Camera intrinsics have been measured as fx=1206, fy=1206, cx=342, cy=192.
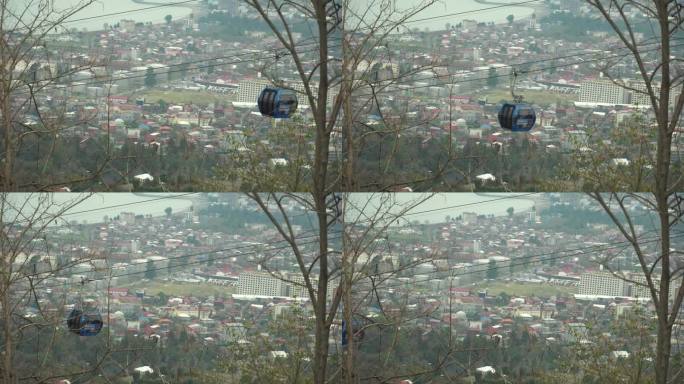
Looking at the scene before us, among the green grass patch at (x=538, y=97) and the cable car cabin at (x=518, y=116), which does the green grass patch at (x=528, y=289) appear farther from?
the green grass patch at (x=538, y=97)

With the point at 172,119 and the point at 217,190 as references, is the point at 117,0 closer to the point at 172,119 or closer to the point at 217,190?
the point at 172,119

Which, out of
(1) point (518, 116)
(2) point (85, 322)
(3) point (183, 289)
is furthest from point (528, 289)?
(2) point (85, 322)

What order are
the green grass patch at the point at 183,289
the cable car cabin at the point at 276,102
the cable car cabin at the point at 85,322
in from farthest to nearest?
1. the green grass patch at the point at 183,289
2. the cable car cabin at the point at 85,322
3. the cable car cabin at the point at 276,102

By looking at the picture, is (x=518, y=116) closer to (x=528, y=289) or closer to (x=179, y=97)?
(x=528, y=289)

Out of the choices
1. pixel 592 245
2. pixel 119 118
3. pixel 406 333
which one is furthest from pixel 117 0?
pixel 592 245

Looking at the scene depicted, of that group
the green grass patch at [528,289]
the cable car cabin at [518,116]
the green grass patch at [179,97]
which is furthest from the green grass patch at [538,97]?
the green grass patch at [179,97]

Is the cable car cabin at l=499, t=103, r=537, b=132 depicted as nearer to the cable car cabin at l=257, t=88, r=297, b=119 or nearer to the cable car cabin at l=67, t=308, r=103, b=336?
the cable car cabin at l=257, t=88, r=297, b=119
